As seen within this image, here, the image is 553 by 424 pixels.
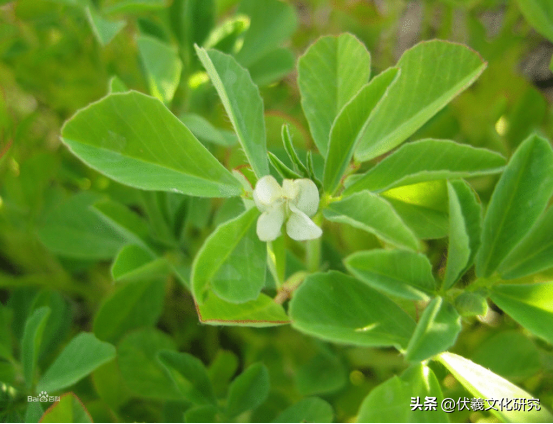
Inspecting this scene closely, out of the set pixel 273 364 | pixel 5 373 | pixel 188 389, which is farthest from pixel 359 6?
pixel 5 373

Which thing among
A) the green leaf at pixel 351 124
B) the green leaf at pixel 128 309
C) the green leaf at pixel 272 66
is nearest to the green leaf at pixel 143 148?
the green leaf at pixel 351 124

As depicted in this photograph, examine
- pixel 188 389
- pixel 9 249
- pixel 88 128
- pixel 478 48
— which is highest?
pixel 478 48

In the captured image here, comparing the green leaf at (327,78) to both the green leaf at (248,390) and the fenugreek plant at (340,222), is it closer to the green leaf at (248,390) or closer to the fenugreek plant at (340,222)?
the fenugreek plant at (340,222)

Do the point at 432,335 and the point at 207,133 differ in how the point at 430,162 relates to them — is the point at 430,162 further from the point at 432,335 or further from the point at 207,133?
the point at 207,133

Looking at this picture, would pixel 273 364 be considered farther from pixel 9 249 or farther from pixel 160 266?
pixel 9 249

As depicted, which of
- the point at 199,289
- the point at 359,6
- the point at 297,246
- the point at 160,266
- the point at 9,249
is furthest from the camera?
the point at 359,6

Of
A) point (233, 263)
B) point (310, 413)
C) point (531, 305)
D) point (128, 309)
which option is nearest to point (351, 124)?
point (233, 263)
